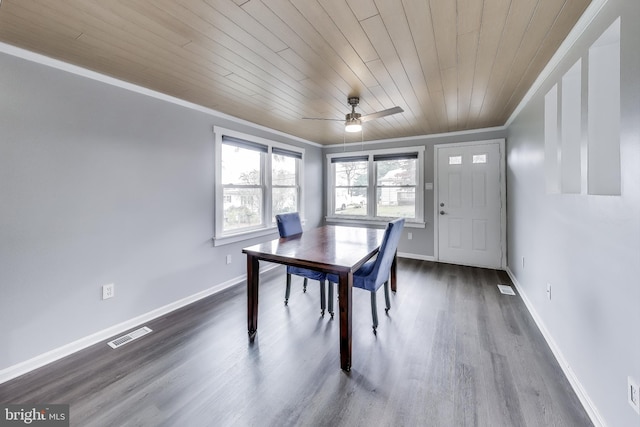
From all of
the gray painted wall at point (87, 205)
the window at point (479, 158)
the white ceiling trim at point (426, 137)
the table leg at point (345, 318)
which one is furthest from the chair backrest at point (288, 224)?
the window at point (479, 158)

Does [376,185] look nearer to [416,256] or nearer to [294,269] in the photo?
[416,256]

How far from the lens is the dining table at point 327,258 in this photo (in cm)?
182

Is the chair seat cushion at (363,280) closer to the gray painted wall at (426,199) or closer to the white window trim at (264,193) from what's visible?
the white window trim at (264,193)

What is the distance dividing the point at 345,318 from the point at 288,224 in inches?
56.3

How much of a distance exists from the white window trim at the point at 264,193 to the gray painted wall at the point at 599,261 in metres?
3.22

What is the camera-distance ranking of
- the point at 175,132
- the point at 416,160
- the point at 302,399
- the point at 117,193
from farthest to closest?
the point at 416,160 < the point at 175,132 < the point at 117,193 < the point at 302,399

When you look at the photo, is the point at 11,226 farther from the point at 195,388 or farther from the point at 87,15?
the point at 195,388

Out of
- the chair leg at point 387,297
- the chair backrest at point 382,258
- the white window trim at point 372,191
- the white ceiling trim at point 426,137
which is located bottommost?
the chair leg at point 387,297

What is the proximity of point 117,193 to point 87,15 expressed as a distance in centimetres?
134

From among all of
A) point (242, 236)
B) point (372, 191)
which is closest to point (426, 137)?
point (372, 191)

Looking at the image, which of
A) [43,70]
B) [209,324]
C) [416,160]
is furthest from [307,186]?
[43,70]

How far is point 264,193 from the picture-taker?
4023 millimetres

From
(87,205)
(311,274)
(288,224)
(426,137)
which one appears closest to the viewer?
(87,205)

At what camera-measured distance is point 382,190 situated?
502 centimetres
